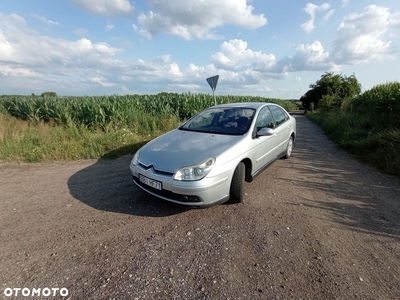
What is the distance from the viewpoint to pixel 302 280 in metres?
1.84

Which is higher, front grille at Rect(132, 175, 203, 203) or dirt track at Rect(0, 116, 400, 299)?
front grille at Rect(132, 175, 203, 203)

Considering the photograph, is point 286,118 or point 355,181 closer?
point 355,181

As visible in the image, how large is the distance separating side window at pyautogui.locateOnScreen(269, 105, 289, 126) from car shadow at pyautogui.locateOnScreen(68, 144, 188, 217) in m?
2.89

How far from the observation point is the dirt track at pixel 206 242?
70.9 inches

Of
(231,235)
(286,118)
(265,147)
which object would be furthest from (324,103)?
(231,235)

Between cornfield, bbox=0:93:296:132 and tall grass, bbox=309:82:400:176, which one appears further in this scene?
cornfield, bbox=0:93:296:132

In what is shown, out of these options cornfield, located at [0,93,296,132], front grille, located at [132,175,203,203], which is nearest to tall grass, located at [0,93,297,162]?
A: cornfield, located at [0,93,296,132]

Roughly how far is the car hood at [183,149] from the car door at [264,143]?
445 mm

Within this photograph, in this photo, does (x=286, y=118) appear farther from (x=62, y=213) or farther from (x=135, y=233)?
(x=62, y=213)

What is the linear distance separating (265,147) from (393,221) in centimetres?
200

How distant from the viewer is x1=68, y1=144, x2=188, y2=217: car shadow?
301 centimetres

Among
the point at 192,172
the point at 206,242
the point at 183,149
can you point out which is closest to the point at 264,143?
the point at 183,149

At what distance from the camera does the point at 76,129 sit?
22.9 feet

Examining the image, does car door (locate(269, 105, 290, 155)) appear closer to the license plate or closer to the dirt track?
the dirt track
